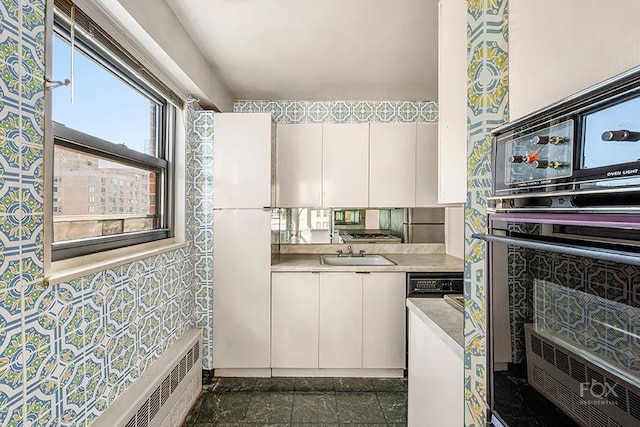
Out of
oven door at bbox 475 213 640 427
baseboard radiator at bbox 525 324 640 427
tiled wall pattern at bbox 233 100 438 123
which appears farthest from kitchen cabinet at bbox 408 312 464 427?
tiled wall pattern at bbox 233 100 438 123

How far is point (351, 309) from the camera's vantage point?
2.84 m

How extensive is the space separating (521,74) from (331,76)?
2213 millimetres

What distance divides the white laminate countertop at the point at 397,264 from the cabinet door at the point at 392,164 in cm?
55

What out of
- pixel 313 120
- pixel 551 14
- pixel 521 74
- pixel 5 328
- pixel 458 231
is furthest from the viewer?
pixel 313 120

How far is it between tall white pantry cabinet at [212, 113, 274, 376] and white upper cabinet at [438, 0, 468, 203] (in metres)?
1.75

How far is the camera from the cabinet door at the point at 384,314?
2.82 m

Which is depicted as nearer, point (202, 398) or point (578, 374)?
point (578, 374)

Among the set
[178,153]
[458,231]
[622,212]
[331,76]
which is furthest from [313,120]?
[622,212]

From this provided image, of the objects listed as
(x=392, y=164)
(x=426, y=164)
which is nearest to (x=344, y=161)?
(x=392, y=164)

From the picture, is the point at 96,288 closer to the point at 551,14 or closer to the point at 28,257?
the point at 28,257

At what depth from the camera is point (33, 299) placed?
3.57 feet

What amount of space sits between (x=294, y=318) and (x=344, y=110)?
83.4 inches

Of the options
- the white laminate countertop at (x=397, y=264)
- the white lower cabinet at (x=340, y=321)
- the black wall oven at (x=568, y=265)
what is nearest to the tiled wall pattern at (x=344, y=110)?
the white laminate countertop at (x=397, y=264)

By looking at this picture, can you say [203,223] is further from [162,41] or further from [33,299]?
[33,299]
